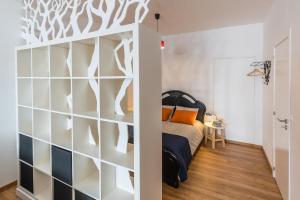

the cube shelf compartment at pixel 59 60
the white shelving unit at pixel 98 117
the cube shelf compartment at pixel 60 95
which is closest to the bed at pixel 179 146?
the white shelving unit at pixel 98 117

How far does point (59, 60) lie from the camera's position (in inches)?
81.8

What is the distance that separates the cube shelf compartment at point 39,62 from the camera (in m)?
2.18

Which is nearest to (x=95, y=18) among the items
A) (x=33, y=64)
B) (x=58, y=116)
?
(x=33, y=64)

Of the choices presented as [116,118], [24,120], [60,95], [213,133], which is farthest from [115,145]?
[213,133]

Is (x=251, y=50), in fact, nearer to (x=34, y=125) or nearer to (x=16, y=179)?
(x=34, y=125)

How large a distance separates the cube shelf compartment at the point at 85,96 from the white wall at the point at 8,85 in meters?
1.41

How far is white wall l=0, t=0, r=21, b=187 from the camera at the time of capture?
8.04 feet

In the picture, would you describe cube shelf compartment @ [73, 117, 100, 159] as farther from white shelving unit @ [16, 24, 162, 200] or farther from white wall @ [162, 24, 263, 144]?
white wall @ [162, 24, 263, 144]

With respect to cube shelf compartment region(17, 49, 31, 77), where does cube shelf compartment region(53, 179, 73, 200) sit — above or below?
below

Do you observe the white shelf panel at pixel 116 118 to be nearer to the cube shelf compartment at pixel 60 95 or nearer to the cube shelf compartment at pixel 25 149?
the cube shelf compartment at pixel 60 95

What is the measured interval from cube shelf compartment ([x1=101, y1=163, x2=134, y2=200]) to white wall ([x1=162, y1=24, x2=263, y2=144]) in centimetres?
323

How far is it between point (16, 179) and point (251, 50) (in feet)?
15.9

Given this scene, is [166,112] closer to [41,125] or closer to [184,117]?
[184,117]

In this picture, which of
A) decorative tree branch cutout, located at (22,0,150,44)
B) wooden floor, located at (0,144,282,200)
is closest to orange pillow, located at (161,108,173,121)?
wooden floor, located at (0,144,282,200)
